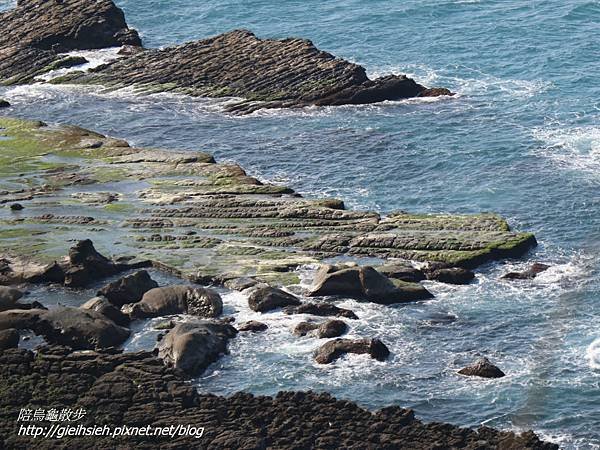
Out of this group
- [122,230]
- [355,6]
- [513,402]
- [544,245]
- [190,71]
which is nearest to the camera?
[513,402]

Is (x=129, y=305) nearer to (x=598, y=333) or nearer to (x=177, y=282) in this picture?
(x=177, y=282)

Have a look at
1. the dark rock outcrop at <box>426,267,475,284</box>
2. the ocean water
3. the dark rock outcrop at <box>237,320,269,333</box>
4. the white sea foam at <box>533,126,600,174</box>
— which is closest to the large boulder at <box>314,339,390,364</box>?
the ocean water

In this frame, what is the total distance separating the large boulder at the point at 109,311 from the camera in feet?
260

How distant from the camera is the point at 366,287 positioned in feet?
266

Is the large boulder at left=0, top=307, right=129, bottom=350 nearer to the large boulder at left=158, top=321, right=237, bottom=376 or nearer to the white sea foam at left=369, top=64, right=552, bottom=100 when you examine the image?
the large boulder at left=158, top=321, right=237, bottom=376

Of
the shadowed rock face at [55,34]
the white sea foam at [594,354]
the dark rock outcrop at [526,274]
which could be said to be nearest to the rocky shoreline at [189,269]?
the dark rock outcrop at [526,274]

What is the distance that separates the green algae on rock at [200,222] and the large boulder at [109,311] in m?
7.95

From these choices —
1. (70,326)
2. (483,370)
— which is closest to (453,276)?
(483,370)

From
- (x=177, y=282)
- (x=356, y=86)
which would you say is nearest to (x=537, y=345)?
(x=177, y=282)

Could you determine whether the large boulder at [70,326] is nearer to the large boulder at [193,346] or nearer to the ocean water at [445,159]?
the ocean water at [445,159]

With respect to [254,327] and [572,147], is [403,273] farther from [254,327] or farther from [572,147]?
[572,147]

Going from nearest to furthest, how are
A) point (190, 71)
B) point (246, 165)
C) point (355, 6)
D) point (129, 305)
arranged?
point (129, 305) < point (246, 165) < point (190, 71) < point (355, 6)

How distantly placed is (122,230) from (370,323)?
24.7m

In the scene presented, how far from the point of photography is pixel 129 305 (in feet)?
269
